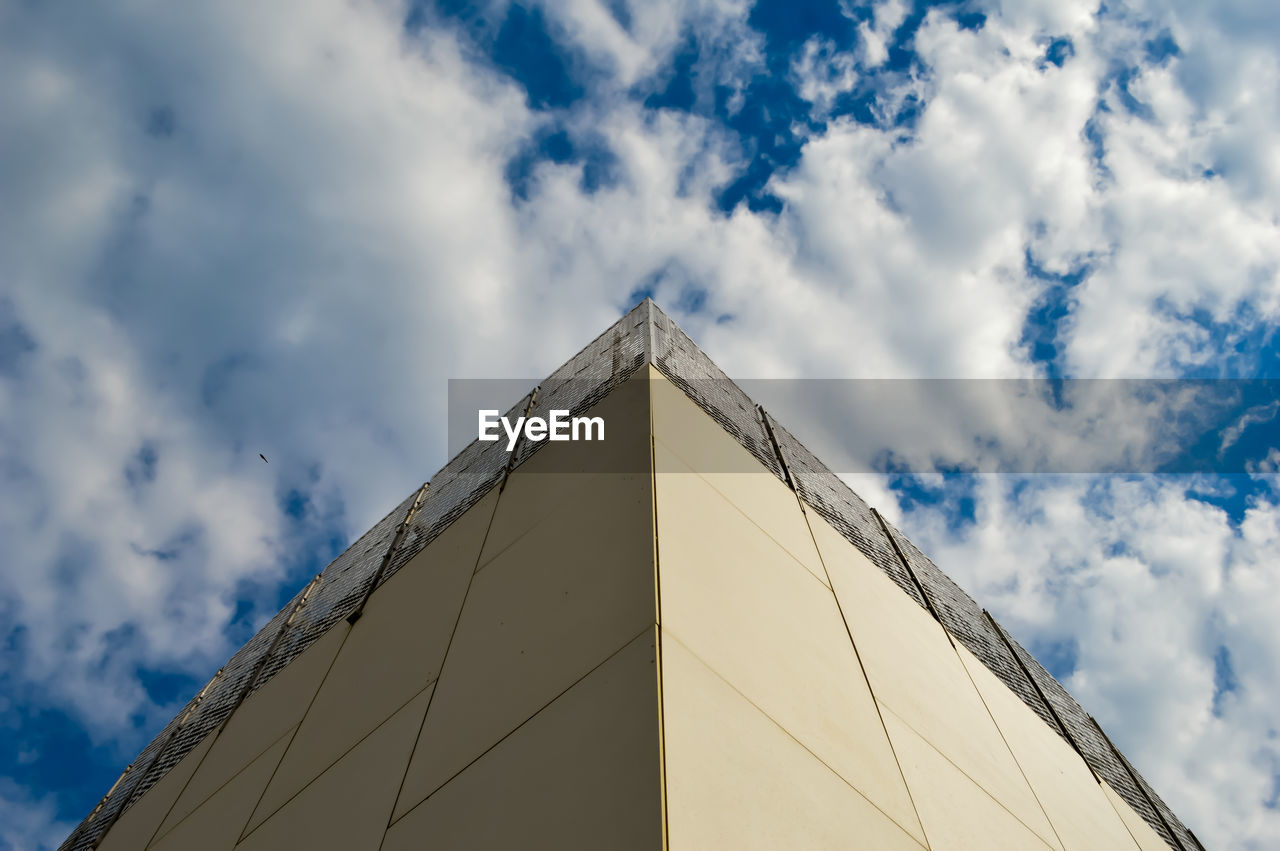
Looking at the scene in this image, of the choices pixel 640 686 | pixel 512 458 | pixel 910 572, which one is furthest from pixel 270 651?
pixel 910 572

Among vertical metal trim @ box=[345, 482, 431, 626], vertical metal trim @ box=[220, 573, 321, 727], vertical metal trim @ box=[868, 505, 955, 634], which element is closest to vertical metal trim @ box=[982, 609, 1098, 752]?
vertical metal trim @ box=[868, 505, 955, 634]

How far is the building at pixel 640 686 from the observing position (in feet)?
10.5

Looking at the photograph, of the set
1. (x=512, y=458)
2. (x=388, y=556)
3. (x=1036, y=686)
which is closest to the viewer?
(x=512, y=458)

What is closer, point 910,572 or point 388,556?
point 388,556

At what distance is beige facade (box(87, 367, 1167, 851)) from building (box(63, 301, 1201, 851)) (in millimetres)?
18

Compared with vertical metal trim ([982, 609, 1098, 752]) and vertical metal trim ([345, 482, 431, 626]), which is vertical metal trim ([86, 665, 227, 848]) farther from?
vertical metal trim ([982, 609, 1098, 752])

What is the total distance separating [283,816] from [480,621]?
5.54 feet

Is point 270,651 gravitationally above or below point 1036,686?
above

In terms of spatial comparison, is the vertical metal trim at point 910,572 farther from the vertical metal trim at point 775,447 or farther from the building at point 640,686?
the vertical metal trim at point 775,447

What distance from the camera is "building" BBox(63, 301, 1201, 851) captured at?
127 inches

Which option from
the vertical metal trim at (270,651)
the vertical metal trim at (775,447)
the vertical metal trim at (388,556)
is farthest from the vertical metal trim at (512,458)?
the vertical metal trim at (270,651)

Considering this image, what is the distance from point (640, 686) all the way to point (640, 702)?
0.08m

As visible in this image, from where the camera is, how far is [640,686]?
128 inches

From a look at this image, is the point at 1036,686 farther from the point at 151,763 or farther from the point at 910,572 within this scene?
the point at 151,763
